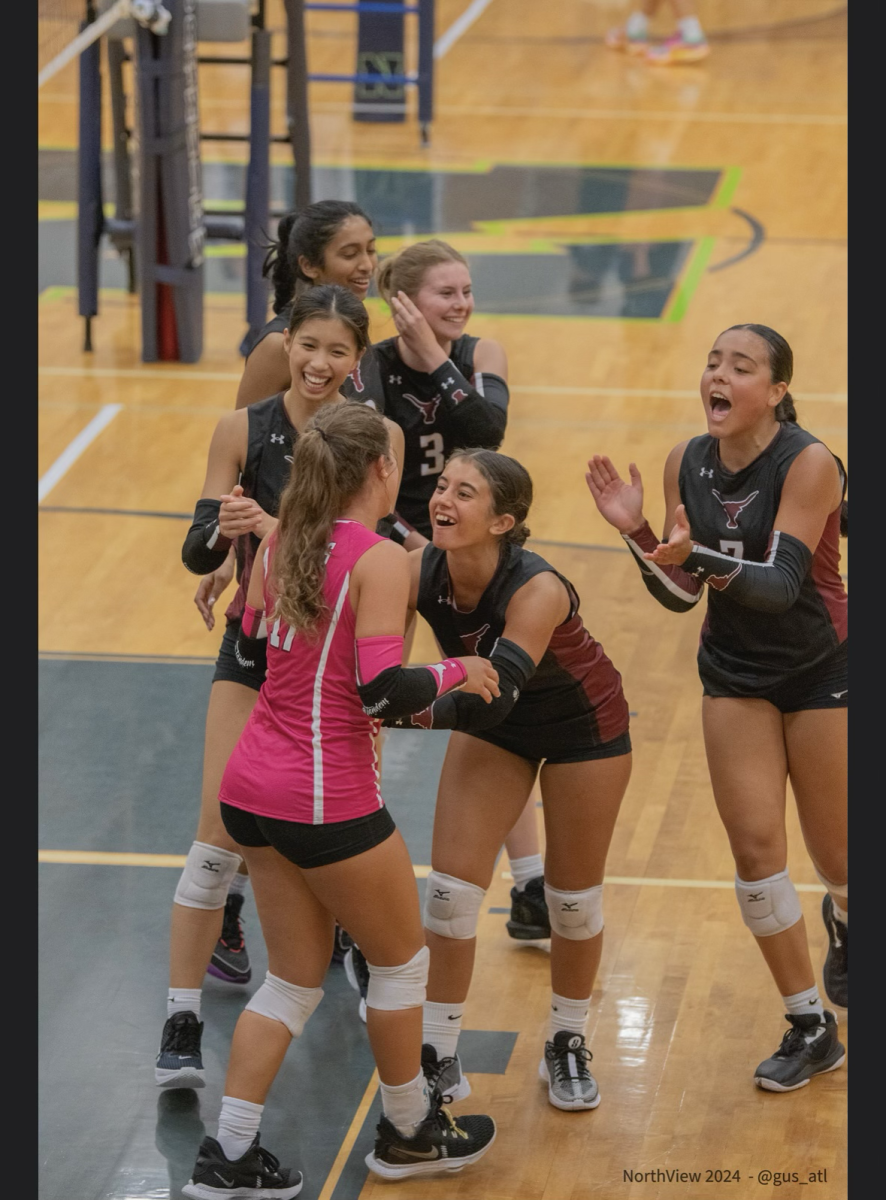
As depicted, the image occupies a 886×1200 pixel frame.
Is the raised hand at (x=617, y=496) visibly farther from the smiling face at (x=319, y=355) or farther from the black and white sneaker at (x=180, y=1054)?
the black and white sneaker at (x=180, y=1054)

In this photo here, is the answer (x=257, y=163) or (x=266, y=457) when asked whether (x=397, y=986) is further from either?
(x=257, y=163)

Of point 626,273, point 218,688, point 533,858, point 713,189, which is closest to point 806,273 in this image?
point 626,273

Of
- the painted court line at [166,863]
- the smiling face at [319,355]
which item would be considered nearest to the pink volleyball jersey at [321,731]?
the smiling face at [319,355]

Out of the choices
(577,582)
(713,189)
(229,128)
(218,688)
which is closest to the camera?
(218,688)

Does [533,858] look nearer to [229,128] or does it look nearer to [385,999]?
[385,999]

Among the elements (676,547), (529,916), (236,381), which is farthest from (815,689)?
(236,381)

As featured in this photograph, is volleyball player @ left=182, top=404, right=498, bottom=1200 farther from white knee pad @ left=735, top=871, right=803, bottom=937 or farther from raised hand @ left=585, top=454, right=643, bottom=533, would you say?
white knee pad @ left=735, top=871, right=803, bottom=937

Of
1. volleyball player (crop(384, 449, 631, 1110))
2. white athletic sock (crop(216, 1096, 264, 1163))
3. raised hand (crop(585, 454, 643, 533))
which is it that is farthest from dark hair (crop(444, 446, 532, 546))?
white athletic sock (crop(216, 1096, 264, 1163))

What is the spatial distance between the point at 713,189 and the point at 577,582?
6.58 meters

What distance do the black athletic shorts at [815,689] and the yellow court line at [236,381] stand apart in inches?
198

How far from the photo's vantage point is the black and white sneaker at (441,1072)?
12.6ft

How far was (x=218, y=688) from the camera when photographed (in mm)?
4008

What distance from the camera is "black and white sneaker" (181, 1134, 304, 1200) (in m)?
3.53

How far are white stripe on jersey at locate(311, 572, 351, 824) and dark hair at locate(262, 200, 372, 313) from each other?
4.06ft
